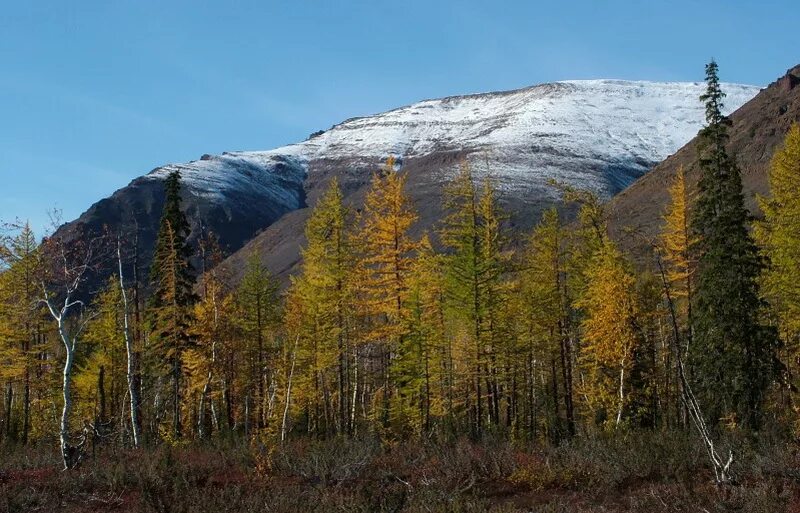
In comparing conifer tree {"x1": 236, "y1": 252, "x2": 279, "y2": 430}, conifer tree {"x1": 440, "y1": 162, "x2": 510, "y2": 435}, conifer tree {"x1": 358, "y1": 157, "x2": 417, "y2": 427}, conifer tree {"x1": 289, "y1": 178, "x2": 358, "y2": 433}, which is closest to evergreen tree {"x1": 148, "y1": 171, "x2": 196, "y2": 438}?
conifer tree {"x1": 236, "y1": 252, "x2": 279, "y2": 430}

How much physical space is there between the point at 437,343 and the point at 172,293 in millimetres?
11645

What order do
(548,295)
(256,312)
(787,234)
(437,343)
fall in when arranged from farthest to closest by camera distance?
(256,312)
(437,343)
(548,295)
(787,234)

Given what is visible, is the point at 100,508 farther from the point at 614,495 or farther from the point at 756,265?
the point at 756,265

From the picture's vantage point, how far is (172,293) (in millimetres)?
27516

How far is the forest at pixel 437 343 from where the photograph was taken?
13004 mm

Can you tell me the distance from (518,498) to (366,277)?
1733 cm

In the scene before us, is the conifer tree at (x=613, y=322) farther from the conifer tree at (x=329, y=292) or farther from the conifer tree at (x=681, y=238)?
the conifer tree at (x=329, y=292)

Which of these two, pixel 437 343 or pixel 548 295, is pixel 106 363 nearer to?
pixel 437 343

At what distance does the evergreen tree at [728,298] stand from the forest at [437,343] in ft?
0.26

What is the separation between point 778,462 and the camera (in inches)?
446

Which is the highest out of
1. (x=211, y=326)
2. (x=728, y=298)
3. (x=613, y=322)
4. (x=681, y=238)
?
(x=681, y=238)

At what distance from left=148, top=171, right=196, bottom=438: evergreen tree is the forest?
0.41 feet

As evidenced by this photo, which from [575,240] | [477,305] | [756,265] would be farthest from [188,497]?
[575,240]

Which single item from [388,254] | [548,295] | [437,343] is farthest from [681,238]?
[388,254]
